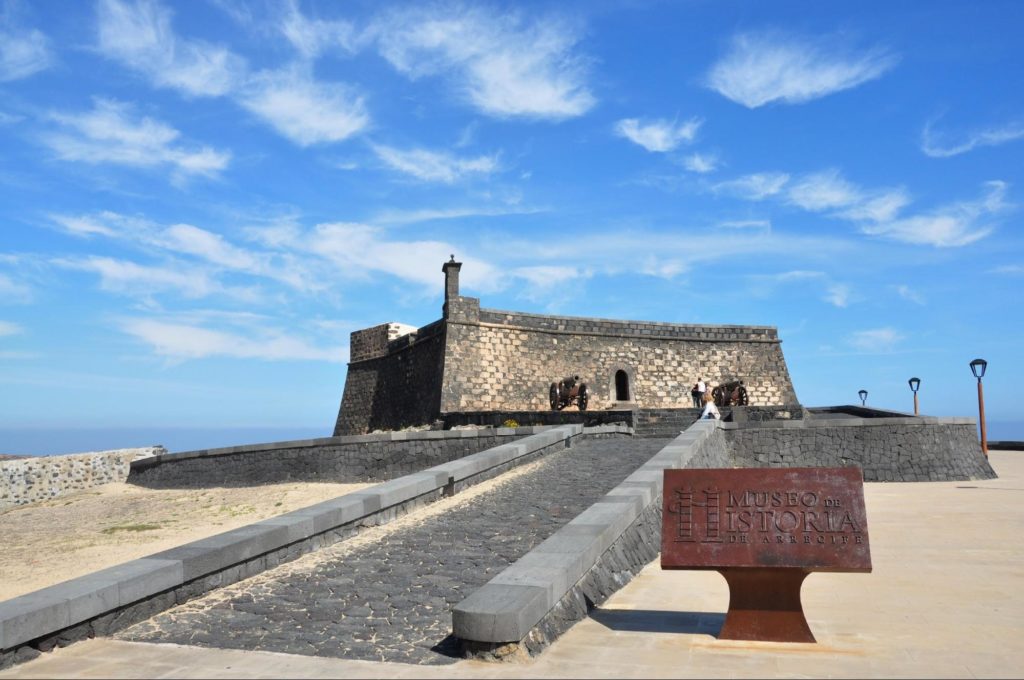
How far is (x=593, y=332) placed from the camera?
2791cm

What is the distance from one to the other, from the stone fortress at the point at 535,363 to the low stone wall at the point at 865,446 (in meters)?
7.59

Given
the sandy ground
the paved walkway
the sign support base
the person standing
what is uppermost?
the person standing

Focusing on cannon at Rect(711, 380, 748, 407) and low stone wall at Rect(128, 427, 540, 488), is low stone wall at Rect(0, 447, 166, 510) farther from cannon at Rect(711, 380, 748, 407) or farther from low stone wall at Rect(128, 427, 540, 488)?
cannon at Rect(711, 380, 748, 407)

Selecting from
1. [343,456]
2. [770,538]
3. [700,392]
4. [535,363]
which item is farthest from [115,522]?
[700,392]

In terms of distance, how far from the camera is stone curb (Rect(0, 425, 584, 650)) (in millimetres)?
4645

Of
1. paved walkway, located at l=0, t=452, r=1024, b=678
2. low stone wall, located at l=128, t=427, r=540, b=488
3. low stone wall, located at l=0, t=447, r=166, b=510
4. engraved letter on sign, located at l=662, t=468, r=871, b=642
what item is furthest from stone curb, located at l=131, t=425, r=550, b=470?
engraved letter on sign, located at l=662, t=468, r=871, b=642

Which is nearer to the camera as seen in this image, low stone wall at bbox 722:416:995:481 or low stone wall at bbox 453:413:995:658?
low stone wall at bbox 453:413:995:658

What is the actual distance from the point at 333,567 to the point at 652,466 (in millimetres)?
4143

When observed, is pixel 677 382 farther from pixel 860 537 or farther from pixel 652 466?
pixel 860 537

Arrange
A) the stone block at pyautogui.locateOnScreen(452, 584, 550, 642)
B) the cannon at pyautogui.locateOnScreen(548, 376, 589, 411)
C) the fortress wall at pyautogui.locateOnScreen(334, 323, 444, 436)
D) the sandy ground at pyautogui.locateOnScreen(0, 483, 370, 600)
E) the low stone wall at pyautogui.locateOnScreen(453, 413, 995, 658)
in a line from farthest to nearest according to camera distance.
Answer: the fortress wall at pyautogui.locateOnScreen(334, 323, 444, 436)
the cannon at pyautogui.locateOnScreen(548, 376, 589, 411)
the sandy ground at pyautogui.locateOnScreen(0, 483, 370, 600)
the low stone wall at pyautogui.locateOnScreen(453, 413, 995, 658)
the stone block at pyautogui.locateOnScreen(452, 584, 550, 642)

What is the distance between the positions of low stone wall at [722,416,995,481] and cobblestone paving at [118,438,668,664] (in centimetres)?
838

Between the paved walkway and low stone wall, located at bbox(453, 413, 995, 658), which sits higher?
low stone wall, located at bbox(453, 413, 995, 658)

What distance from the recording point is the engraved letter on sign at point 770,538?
4633mm

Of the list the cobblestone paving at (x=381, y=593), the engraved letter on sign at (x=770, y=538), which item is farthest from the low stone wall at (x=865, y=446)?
the engraved letter on sign at (x=770, y=538)
